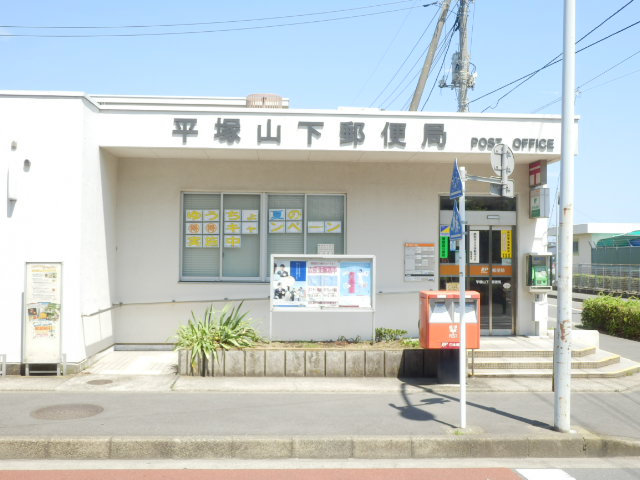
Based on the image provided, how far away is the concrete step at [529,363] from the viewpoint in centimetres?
980

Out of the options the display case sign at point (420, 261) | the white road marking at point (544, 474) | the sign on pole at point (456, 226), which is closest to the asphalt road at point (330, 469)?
the white road marking at point (544, 474)

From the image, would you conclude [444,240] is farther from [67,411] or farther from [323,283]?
[67,411]

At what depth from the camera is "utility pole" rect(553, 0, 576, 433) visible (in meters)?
6.71

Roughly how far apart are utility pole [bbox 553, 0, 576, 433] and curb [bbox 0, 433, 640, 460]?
1.35 ft

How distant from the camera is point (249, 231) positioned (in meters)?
11.7

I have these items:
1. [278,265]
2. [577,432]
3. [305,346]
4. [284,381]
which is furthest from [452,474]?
[278,265]

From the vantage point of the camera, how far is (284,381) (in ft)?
29.9

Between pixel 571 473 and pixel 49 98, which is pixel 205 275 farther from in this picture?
pixel 571 473

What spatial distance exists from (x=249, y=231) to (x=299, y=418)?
5285mm

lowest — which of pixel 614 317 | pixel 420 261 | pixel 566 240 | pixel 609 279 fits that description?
pixel 614 317

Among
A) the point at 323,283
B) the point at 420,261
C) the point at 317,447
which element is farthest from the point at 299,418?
the point at 420,261

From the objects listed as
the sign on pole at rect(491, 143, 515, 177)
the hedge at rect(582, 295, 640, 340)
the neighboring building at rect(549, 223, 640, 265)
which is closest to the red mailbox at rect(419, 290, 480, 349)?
the sign on pole at rect(491, 143, 515, 177)

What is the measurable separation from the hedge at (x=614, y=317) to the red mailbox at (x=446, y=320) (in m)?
7.69

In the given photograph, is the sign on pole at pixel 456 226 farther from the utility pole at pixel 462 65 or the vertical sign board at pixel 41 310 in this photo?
the utility pole at pixel 462 65
